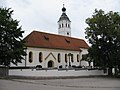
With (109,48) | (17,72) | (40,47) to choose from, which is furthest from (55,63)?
(17,72)

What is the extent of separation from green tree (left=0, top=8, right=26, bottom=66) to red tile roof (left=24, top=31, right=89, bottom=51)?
14.1 metres

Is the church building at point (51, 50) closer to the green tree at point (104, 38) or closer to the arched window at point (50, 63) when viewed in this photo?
the arched window at point (50, 63)

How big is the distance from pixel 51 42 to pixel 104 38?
763 inches

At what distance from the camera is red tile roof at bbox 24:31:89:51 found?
59.3m

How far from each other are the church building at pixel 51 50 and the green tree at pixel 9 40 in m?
10.6

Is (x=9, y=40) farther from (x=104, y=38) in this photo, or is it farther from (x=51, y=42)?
(x=51, y=42)

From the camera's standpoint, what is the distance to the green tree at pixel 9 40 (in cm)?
3928

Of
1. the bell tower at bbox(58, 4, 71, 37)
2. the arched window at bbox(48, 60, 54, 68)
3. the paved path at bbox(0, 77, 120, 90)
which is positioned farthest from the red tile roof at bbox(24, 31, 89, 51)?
the paved path at bbox(0, 77, 120, 90)

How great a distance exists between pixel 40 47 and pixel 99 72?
1607cm

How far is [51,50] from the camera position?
6269 cm

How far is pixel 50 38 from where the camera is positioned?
66000 mm

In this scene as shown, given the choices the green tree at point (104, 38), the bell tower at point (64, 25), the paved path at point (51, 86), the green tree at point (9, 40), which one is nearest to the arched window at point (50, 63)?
the green tree at point (104, 38)

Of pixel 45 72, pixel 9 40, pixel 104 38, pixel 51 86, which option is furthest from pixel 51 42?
pixel 51 86

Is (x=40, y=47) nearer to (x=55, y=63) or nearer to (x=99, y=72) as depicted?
(x=55, y=63)
